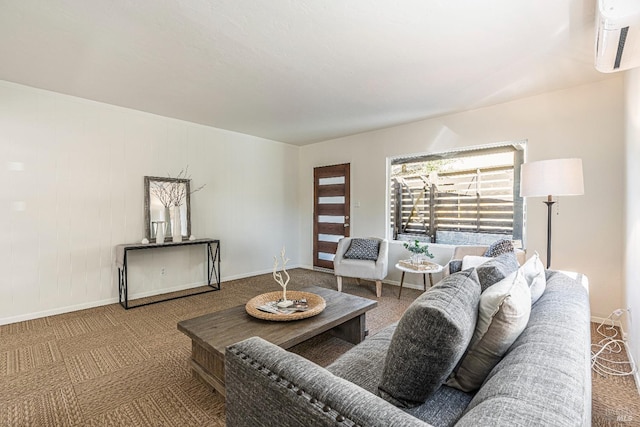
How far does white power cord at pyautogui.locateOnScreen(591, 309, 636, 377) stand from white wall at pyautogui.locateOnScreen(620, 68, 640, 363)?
0.48ft

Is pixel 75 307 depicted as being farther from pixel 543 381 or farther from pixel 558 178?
pixel 558 178

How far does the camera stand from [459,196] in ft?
13.4

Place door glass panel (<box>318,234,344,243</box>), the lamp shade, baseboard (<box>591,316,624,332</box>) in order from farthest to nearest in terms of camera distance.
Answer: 1. door glass panel (<box>318,234,344,243</box>)
2. baseboard (<box>591,316,624,332</box>)
3. the lamp shade

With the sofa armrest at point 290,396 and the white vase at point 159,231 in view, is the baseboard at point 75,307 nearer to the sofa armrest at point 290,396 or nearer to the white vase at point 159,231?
the white vase at point 159,231

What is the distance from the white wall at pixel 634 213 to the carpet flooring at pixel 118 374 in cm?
42

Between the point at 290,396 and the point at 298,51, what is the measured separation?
2457 mm

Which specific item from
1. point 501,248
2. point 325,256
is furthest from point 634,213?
point 325,256

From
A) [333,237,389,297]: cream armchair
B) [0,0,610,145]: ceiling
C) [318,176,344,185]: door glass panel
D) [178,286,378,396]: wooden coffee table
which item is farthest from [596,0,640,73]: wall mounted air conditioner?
[318,176,344,185]: door glass panel

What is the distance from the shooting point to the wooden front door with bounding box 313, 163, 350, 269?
5.23 meters

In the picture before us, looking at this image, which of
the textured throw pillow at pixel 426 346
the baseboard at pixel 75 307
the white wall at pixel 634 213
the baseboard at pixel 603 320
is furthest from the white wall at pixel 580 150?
the baseboard at pixel 75 307

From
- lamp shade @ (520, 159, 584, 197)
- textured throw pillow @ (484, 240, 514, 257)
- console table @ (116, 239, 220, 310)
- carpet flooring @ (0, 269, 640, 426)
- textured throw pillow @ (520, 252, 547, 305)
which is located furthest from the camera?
console table @ (116, 239, 220, 310)

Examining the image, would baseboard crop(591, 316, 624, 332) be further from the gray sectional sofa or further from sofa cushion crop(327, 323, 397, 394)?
sofa cushion crop(327, 323, 397, 394)

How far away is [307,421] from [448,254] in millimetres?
3818

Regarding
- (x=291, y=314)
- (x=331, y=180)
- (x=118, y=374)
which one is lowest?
(x=118, y=374)
